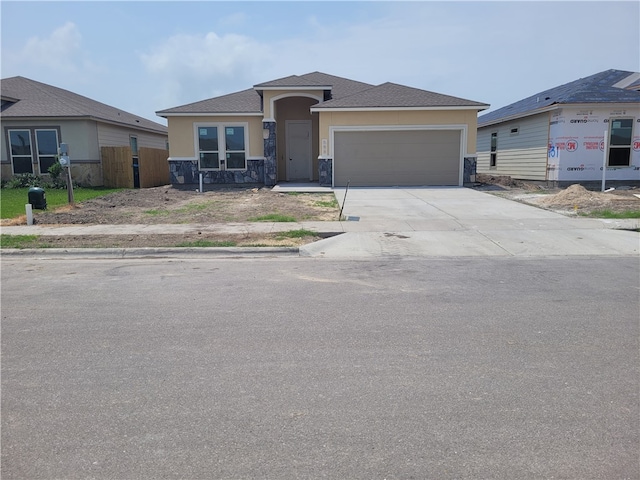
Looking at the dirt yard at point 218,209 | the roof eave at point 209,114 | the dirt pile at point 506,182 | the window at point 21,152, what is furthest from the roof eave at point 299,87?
the window at point 21,152

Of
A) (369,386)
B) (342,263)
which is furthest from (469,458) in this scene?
(342,263)

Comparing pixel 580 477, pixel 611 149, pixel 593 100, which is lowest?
pixel 580 477

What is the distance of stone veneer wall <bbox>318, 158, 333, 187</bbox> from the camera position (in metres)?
22.3

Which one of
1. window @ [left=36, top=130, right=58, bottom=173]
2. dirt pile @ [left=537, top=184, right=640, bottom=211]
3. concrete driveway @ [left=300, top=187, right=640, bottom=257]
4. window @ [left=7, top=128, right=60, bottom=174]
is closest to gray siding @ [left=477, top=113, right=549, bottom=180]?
dirt pile @ [left=537, top=184, right=640, bottom=211]

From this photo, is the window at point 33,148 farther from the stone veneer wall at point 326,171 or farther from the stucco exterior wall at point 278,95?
the stone veneer wall at point 326,171

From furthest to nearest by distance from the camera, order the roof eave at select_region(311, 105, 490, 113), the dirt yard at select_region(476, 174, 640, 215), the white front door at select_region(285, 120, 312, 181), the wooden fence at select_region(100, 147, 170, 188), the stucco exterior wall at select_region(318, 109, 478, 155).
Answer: the wooden fence at select_region(100, 147, 170, 188) → the white front door at select_region(285, 120, 312, 181) → the stucco exterior wall at select_region(318, 109, 478, 155) → the roof eave at select_region(311, 105, 490, 113) → the dirt yard at select_region(476, 174, 640, 215)

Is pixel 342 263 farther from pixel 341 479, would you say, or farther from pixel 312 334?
pixel 341 479

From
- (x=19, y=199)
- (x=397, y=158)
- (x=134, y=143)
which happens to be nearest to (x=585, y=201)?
(x=397, y=158)

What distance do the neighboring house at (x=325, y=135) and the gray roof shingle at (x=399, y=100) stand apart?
0.14ft

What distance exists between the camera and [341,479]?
2.92 meters

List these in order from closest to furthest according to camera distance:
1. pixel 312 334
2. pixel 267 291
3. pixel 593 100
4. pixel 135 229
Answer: pixel 312 334 < pixel 267 291 < pixel 135 229 < pixel 593 100

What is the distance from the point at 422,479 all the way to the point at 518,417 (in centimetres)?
105

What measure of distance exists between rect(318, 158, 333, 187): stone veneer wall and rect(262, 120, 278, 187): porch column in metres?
2.61

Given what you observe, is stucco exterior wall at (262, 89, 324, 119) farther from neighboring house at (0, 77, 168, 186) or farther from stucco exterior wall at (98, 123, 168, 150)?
stucco exterior wall at (98, 123, 168, 150)
